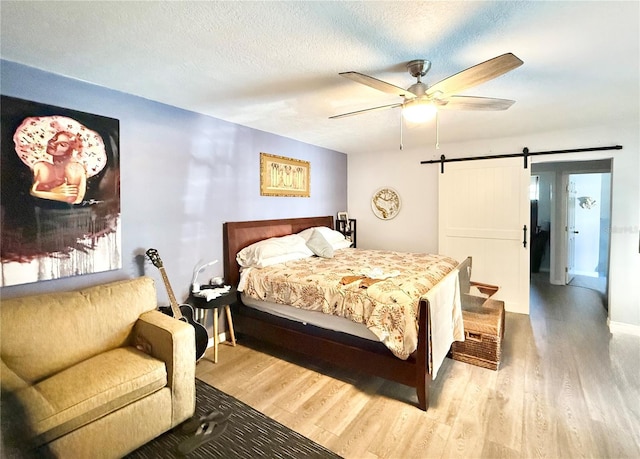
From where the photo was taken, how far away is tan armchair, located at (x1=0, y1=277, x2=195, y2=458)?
1.49 m

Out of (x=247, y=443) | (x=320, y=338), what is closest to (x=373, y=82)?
(x=320, y=338)

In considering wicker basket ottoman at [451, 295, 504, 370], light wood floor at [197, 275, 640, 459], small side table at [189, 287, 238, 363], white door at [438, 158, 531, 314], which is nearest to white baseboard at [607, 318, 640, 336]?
light wood floor at [197, 275, 640, 459]

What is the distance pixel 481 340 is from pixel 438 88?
2.14 metres

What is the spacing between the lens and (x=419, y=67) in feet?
6.40

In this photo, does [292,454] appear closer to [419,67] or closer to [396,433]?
[396,433]

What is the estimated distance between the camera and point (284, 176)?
13.4ft

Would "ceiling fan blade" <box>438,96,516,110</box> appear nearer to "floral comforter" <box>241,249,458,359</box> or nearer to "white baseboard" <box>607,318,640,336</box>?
"floral comforter" <box>241,249,458,359</box>

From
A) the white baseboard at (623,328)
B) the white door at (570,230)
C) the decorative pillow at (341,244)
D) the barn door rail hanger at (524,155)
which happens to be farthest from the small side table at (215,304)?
the white door at (570,230)

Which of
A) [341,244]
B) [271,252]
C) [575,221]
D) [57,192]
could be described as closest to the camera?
[57,192]

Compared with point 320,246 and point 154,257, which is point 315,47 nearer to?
point 154,257

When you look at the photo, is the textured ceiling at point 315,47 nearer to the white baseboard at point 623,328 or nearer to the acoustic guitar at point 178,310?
the acoustic guitar at point 178,310

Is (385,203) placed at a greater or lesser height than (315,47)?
lesser

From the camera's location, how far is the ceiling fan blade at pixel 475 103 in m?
2.08

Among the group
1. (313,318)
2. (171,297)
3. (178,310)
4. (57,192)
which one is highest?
(57,192)
